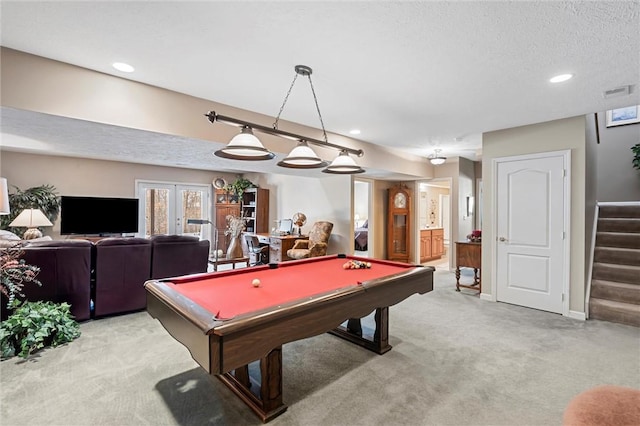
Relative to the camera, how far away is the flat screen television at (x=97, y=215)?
6207 millimetres

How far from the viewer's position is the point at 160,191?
7.72m

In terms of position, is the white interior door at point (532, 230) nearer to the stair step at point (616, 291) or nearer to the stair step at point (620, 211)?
the stair step at point (616, 291)

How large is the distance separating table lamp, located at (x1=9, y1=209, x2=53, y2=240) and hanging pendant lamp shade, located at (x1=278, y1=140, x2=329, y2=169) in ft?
16.8

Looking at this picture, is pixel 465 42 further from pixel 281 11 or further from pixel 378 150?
pixel 378 150

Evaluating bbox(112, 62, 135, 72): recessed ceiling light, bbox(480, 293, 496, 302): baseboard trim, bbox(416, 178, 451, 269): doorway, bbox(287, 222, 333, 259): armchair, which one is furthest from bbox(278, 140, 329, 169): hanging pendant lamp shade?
bbox(416, 178, 451, 269): doorway

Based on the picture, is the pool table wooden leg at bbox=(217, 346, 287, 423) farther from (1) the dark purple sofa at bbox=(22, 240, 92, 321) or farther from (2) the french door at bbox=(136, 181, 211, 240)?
(2) the french door at bbox=(136, 181, 211, 240)

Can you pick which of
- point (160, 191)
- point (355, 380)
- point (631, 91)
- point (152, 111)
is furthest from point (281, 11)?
point (160, 191)

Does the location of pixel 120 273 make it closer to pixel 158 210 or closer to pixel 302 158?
pixel 302 158

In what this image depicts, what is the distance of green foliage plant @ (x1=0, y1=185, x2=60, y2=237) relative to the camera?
552 centimetres

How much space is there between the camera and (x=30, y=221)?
5.23 meters

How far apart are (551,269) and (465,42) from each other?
3.34 m

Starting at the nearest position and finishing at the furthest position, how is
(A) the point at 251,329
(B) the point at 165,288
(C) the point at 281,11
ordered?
(A) the point at 251,329 → (C) the point at 281,11 → (B) the point at 165,288

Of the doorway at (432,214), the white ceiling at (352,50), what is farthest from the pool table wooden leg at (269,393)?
the doorway at (432,214)

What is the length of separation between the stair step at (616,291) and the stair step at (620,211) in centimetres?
183
